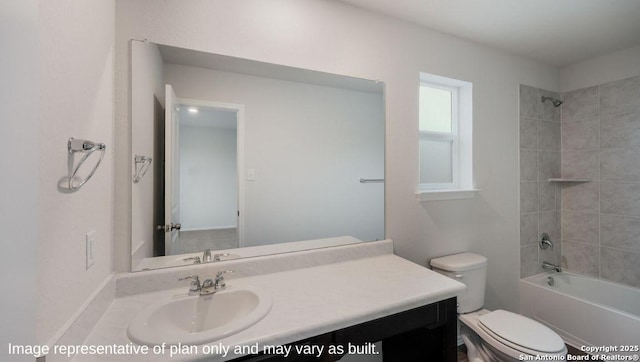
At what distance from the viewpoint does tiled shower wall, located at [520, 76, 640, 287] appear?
6.84ft

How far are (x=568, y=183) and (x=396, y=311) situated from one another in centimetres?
259

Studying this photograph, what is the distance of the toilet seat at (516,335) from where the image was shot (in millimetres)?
1311

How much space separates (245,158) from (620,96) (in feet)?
10.1

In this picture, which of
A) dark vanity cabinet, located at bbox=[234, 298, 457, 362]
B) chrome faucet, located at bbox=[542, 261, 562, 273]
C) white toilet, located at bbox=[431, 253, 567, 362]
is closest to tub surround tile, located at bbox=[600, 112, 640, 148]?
chrome faucet, located at bbox=[542, 261, 562, 273]

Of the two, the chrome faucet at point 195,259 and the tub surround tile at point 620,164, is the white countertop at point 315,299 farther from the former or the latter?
the tub surround tile at point 620,164

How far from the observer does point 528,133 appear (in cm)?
227

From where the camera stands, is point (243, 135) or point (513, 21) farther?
point (513, 21)

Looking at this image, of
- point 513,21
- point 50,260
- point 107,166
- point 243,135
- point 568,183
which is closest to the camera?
point 50,260

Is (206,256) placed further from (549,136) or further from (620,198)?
(620,198)

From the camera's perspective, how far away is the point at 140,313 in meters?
0.93

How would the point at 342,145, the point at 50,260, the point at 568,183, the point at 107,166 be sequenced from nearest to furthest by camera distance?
the point at 50,260 < the point at 107,166 < the point at 342,145 < the point at 568,183

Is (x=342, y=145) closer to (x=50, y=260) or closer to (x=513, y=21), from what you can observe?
(x=50, y=260)

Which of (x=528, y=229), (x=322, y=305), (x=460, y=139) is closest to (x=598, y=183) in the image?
(x=528, y=229)

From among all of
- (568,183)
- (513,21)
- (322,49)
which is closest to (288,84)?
(322,49)
